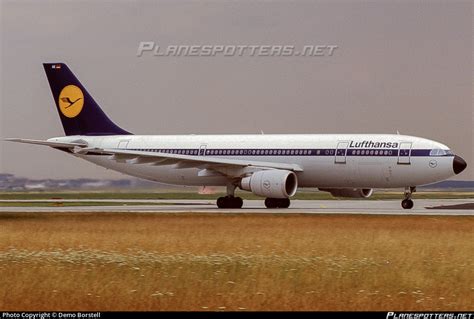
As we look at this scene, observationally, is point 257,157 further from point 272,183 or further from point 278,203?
point 272,183

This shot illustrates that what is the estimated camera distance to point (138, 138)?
184 feet

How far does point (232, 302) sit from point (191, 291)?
4.38ft

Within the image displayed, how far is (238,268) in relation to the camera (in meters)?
20.1

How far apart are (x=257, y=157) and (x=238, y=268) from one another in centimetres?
3104

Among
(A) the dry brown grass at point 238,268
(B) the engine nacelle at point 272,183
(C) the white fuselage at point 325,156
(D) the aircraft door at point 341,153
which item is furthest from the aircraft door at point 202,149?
(A) the dry brown grass at point 238,268

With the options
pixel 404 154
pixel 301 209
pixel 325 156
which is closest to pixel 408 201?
pixel 404 154

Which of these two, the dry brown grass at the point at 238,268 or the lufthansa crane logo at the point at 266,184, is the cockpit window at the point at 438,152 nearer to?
the lufthansa crane logo at the point at 266,184

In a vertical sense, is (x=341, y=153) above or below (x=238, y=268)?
above

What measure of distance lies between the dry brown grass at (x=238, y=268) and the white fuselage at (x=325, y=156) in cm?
1481

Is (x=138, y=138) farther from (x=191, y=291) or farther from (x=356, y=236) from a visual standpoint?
(x=191, y=291)

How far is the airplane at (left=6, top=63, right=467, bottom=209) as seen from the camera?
152 ft

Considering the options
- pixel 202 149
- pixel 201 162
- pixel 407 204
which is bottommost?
pixel 407 204

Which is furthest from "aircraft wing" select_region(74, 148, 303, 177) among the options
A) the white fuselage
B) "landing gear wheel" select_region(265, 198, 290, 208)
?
"landing gear wheel" select_region(265, 198, 290, 208)

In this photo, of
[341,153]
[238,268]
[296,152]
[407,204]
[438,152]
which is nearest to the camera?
[238,268]
